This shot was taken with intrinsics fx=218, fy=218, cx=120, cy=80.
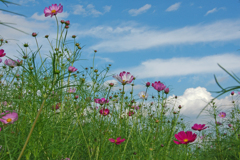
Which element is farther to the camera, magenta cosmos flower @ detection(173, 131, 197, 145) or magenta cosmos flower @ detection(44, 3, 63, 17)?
magenta cosmos flower @ detection(44, 3, 63, 17)

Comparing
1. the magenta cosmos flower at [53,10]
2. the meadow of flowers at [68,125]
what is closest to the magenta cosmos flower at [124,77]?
the meadow of flowers at [68,125]

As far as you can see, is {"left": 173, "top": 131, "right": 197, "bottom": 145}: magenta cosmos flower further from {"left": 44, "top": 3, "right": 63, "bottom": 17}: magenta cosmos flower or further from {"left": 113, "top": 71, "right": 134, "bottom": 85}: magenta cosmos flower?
{"left": 44, "top": 3, "right": 63, "bottom": 17}: magenta cosmos flower

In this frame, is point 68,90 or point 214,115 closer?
point 68,90

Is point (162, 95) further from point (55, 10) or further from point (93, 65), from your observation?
point (55, 10)

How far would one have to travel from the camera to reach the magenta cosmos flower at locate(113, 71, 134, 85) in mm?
1696

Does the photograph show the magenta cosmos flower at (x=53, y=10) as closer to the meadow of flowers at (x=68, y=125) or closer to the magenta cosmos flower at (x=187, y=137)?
the meadow of flowers at (x=68, y=125)

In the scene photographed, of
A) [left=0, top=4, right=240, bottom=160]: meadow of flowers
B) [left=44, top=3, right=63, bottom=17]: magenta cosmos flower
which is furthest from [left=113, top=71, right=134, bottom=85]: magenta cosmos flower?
[left=44, top=3, right=63, bottom=17]: magenta cosmos flower

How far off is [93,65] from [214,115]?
5.61ft

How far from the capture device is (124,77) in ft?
5.65

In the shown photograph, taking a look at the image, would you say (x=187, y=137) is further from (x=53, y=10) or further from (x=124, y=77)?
(x=53, y=10)

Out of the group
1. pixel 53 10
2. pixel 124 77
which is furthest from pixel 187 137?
pixel 53 10

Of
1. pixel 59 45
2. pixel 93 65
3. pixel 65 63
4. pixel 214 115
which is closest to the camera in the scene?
pixel 59 45

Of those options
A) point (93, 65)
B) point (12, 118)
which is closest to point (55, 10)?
point (93, 65)

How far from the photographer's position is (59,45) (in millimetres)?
1937
